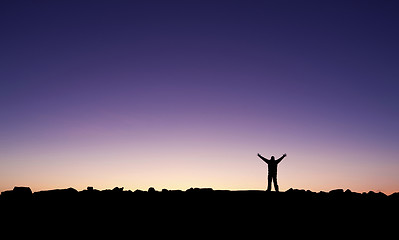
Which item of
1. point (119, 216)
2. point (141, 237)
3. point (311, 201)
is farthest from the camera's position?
point (311, 201)

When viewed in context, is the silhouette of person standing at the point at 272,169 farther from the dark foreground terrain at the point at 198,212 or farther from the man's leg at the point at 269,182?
the dark foreground terrain at the point at 198,212

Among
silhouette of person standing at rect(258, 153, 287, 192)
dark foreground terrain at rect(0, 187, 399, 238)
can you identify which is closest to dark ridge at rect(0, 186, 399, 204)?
dark foreground terrain at rect(0, 187, 399, 238)

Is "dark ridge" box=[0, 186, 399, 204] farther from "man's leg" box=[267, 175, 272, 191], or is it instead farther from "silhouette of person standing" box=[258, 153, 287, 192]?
"silhouette of person standing" box=[258, 153, 287, 192]

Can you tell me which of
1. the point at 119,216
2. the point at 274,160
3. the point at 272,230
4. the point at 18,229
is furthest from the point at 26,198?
the point at 274,160

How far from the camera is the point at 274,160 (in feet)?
83.6

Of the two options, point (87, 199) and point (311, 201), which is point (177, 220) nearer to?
point (87, 199)

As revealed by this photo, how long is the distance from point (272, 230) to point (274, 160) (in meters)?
7.58

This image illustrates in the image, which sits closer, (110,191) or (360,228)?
(360,228)

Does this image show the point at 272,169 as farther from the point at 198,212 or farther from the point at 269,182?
the point at 198,212

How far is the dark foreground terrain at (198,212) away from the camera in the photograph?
1842cm

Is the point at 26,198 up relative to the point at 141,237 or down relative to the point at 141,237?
up

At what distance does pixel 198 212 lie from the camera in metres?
19.7

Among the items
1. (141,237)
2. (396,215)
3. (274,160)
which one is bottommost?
(141,237)

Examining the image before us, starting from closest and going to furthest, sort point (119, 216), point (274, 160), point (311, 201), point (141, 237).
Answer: point (141, 237), point (119, 216), point (311, 201), point (274, 160)
